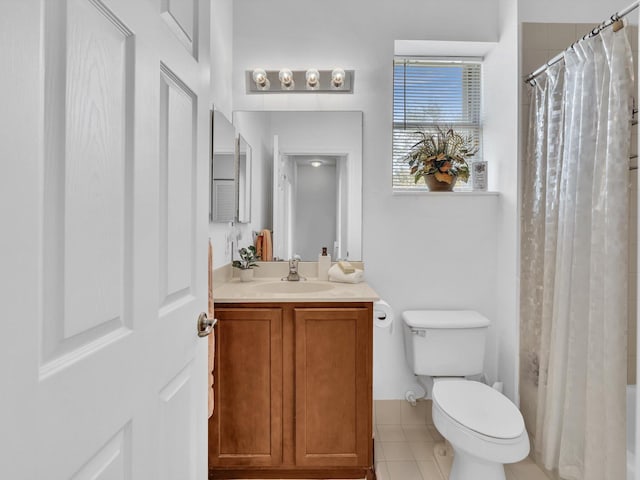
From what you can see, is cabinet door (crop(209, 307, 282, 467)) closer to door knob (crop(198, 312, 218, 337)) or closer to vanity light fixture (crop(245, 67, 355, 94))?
door knob (crop(198, 312, 218, 337))

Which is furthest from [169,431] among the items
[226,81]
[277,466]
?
[226,81]

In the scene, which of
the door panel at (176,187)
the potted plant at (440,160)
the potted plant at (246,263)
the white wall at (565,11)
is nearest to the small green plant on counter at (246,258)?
the potted plant at (246,263)

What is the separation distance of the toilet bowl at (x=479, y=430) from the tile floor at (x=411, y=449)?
11.0 inches

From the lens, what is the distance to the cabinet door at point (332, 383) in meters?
1.79

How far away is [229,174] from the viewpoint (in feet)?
7.22

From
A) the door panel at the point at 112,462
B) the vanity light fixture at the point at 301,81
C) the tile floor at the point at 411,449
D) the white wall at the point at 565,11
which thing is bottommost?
the tile floor at the point at 411,449

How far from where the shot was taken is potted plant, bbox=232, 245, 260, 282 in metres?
2.26

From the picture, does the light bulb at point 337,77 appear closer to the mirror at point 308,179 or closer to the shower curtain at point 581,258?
the mirror at point 308,179

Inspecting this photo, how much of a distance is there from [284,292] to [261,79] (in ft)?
4.07

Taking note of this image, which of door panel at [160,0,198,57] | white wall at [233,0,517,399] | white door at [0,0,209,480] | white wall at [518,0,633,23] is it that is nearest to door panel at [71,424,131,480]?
white door at [0,0,209,480]

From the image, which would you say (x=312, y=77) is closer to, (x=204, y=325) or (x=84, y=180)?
(x=204, y=325)

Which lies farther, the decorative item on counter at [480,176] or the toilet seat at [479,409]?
the decorative item on counter at [480,176]

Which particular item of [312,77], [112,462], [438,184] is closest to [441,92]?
[438,184]

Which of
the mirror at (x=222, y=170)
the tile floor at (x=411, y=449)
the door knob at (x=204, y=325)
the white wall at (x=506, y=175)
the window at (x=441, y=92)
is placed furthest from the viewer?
the window at (x=441, y=92)
